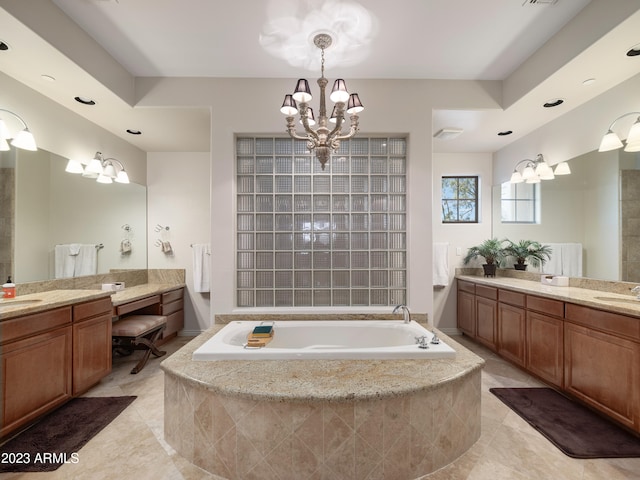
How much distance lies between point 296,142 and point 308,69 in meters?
0.64

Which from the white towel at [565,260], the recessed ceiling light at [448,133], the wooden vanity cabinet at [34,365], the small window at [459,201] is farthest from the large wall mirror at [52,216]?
the white towel at [565,260]

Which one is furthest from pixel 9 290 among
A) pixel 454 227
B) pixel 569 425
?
pixel 454 227

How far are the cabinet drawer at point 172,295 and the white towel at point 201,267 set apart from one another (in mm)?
208

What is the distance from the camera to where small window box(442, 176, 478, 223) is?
4.32 metres

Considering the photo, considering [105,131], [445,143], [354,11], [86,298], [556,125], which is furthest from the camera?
[445,143]

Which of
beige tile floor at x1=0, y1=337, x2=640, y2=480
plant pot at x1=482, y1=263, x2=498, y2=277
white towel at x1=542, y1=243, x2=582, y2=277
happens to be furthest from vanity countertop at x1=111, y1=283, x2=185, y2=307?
white towel at x1=542, y1=243, x2=582, y2=277

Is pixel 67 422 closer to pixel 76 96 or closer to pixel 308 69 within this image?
pixel 76 96

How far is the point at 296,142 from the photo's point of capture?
2965 mm

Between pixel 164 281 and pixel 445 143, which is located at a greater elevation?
pixel 445 143

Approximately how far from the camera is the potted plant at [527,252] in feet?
11.1

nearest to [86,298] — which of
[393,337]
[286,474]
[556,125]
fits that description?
[286,474]

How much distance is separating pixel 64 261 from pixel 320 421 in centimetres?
289

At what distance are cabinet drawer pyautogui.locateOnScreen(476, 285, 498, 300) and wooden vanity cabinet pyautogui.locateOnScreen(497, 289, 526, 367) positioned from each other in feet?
0.29

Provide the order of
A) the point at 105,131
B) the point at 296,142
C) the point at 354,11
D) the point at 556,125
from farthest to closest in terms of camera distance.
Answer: the point at 105,131
the point at 556,125
the point at 296,142
the point at 354,11
